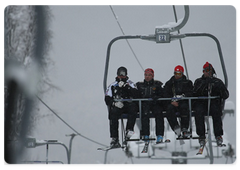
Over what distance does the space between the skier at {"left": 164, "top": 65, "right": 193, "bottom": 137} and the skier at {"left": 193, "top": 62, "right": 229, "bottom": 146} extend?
A: 4.1 inches

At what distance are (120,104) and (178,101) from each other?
2.18 ft

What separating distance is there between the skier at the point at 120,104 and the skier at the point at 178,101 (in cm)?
39

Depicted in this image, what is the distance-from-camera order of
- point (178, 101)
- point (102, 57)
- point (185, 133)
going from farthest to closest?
1. point (102, 57)
2. point (178, 101)
3. point (185, 133)

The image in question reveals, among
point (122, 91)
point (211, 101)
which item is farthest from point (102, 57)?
point (211, 101)

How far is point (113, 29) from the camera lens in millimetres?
6750

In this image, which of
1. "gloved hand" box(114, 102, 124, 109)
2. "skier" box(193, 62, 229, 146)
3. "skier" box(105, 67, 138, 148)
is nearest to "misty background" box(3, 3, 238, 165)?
"skier" box(193, 62, 229, 146)

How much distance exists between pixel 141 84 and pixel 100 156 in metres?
1.51

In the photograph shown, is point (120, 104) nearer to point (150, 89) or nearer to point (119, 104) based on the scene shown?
point (119, 104)

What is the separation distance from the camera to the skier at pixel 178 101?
429 cm

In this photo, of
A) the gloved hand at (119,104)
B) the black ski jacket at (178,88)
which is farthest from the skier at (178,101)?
the gloved hand at (119,104)

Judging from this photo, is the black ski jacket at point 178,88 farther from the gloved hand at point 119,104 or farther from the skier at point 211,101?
the gloved hand at point 119,104

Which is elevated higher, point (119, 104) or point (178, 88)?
point (178, 88)

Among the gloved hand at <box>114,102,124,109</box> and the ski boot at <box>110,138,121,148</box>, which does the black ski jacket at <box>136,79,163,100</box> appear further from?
the ski boot at <box>110,138,121,148</box>

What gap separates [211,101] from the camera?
430 centimetres
